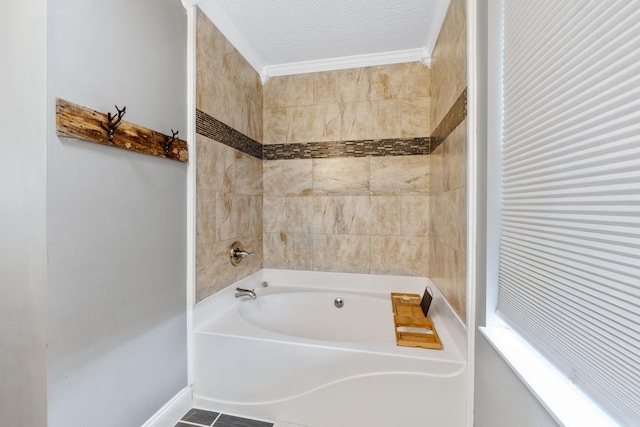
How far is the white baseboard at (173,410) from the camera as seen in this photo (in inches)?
51.5

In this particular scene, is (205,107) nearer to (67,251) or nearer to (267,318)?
(67,251)

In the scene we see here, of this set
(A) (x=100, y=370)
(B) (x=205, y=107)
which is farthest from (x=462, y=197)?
(A) (x=100, y=370)

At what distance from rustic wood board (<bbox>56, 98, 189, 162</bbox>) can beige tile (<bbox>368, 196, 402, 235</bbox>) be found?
1.60 metres

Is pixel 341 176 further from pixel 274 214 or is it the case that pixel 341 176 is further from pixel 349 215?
pixel 274 214

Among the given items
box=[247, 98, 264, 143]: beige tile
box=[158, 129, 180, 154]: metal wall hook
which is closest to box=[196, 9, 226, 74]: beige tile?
box=[247, 98, 264, 143]: beige tile

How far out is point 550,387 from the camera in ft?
2.40

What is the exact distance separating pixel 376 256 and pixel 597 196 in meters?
1.75

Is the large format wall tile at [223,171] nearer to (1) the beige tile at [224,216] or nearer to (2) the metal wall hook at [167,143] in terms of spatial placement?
(1) the beige tile at [224,216]

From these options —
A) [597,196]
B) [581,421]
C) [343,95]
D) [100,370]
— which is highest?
[343,95]

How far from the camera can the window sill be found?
2.07 ft

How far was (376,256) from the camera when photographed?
2299 millimetres

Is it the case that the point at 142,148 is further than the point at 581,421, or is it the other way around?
the point at 142,148

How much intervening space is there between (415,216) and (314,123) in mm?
1226

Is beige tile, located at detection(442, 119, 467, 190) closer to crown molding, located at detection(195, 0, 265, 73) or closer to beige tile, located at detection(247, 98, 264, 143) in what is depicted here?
beige tile, located at detection(247, 98, 264, 143)
